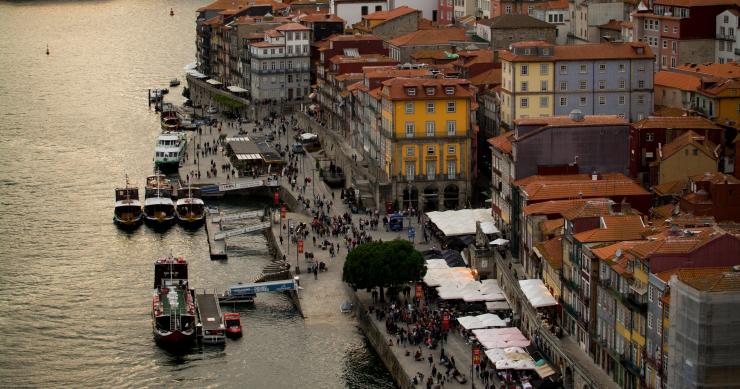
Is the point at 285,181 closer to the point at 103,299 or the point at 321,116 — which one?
the point at 321,116

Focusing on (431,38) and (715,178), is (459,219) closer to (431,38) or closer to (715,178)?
(715,178)

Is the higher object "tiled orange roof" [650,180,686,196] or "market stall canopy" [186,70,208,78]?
"tiled orange roof" [650,180,686,196]

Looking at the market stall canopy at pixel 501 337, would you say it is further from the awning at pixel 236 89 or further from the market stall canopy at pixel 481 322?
the awning at pixel 236 89

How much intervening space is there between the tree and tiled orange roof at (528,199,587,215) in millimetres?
5319

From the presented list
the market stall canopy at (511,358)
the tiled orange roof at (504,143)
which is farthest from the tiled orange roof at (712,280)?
the tiled orange roof at (504,143)

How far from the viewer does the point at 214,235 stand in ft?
313

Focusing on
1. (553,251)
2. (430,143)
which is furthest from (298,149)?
(553,251)

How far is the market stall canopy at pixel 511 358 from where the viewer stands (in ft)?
217

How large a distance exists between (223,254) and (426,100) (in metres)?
14.7

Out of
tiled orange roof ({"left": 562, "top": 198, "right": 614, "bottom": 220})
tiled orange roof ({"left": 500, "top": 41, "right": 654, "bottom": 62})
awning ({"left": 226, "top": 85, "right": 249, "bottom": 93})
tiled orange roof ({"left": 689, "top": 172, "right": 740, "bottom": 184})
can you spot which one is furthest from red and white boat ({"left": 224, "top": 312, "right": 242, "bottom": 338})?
awning ({"left": 226, "top": 85, "right": 249, "bottom": 93})

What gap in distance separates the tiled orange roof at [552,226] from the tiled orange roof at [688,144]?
11.6 m

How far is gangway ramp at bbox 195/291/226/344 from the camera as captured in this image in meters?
76.3

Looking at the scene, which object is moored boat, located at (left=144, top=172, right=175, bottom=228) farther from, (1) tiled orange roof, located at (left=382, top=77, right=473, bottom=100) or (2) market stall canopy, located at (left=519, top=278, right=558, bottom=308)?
(2) market stall canopy, located at (left=519, top=278, right=558, bottom=308)

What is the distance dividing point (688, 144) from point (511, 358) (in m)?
22.0
